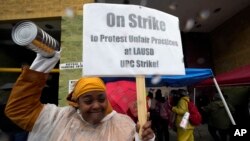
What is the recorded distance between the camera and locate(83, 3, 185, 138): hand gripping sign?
200 centimetres

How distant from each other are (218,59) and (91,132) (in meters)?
11.3

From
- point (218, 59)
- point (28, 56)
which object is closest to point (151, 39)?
point (28, 56)

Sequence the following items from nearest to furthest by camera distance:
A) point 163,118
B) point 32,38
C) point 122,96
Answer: point 32,38, point 122,96, point 163,118

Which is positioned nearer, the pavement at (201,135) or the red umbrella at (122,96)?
the red umbrella at (122,96)

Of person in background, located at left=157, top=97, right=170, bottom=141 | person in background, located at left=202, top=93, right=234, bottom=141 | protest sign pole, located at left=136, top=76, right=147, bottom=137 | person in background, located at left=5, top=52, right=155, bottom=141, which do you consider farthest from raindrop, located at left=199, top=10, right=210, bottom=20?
person in background, located at left=5, top=52, right=155, bottom=141

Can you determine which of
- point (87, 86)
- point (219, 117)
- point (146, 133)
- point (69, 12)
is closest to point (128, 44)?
point (87, 86)

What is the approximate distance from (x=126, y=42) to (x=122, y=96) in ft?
5.18

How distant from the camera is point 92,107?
6.66 feet

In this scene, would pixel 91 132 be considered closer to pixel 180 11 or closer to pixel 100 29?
pixel 100 29

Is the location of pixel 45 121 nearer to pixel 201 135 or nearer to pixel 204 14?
pixel 201 135

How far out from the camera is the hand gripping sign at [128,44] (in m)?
2.00

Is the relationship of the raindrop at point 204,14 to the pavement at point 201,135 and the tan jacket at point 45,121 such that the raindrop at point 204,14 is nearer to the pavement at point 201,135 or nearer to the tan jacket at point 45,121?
the pavement at point 201,135

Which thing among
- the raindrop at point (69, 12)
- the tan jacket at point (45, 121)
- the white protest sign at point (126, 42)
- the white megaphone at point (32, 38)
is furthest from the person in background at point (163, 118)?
the white megaphone at point (32, 38)

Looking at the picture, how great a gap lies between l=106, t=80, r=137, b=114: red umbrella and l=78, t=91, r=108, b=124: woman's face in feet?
3.58
